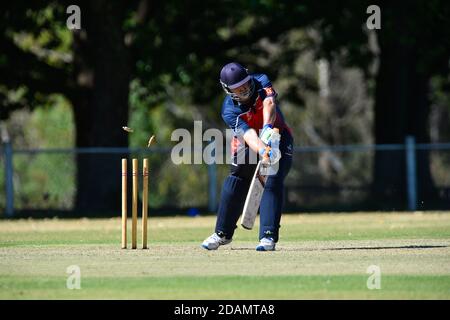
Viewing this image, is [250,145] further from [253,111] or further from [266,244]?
[266,244]

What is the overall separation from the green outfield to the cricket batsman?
0.40 metres

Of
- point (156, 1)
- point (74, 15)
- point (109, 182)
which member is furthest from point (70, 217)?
point (156, 1)

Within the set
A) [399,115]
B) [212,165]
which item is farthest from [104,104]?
[399,115]

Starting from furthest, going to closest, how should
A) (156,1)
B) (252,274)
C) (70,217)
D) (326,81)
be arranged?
(326,81) → (156,1) → (70,217) → (252,274)

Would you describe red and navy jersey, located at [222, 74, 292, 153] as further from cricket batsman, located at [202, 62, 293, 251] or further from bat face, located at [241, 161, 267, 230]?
bat face, located at [241, 161, 267, 230]

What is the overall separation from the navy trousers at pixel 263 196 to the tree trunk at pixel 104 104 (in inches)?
524

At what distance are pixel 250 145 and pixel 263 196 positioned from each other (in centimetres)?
79

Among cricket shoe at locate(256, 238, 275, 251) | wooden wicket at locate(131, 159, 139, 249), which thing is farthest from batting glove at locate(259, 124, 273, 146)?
wooden wicket at locate(131, 159, 139, 249)

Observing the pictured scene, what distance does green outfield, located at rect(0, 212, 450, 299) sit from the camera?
1115 cm

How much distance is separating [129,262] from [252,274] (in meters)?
1.97

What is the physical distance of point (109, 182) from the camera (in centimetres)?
2870

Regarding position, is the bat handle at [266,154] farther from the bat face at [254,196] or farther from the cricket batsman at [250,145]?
the bat face at [254,196]

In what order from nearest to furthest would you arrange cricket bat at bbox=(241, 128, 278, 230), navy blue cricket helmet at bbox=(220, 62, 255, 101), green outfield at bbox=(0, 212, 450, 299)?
green outfield at bbox=(0, 212, 450, 299) → navy blue cricket helmet at bbox=(220, 62, 255, 101) → cricket bat at bbox=(241, 128, 278, 230)
